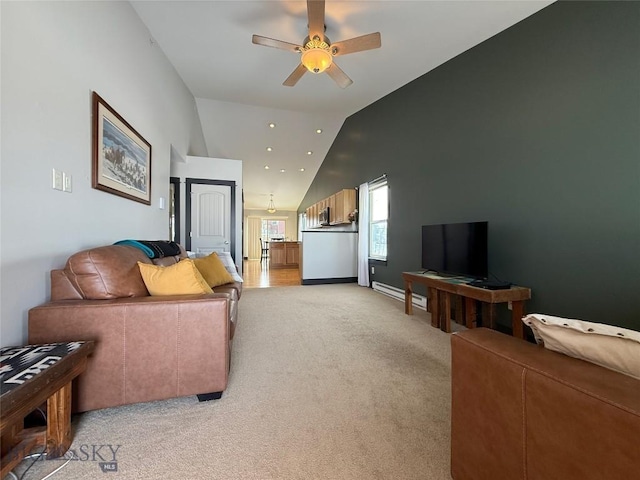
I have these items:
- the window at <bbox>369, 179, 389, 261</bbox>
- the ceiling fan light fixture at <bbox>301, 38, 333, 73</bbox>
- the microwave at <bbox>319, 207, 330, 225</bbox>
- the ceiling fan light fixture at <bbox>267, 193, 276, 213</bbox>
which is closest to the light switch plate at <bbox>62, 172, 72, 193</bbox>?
the ceiling fan light fixture at <bbox>301, 38, 333, 73</bbox>

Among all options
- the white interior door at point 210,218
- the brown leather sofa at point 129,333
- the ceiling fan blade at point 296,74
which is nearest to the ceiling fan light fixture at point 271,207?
the white interior door at point 210,218

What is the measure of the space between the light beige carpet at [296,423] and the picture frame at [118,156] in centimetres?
162

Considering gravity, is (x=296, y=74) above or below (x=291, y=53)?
below

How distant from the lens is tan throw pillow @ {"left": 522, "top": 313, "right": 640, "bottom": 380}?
662 millimetres

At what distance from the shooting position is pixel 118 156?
222cm

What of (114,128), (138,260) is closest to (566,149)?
(138,260)

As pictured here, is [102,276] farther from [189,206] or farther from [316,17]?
[189,206]

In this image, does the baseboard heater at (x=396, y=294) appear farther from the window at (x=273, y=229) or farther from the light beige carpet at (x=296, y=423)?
the window at (x=273, y=229)

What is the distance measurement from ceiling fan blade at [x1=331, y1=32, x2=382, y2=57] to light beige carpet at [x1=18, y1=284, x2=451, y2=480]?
2721mm

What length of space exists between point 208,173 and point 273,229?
7532mm

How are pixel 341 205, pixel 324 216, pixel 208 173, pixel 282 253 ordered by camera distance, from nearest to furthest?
pixel 208 173
pixel 341 205
pixel 324 216
pixel 282 253

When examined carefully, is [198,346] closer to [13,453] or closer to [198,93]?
[13,453]

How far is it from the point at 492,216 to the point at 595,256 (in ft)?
2.91

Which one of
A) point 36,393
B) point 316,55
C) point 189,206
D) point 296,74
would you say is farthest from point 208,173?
point 36,393
